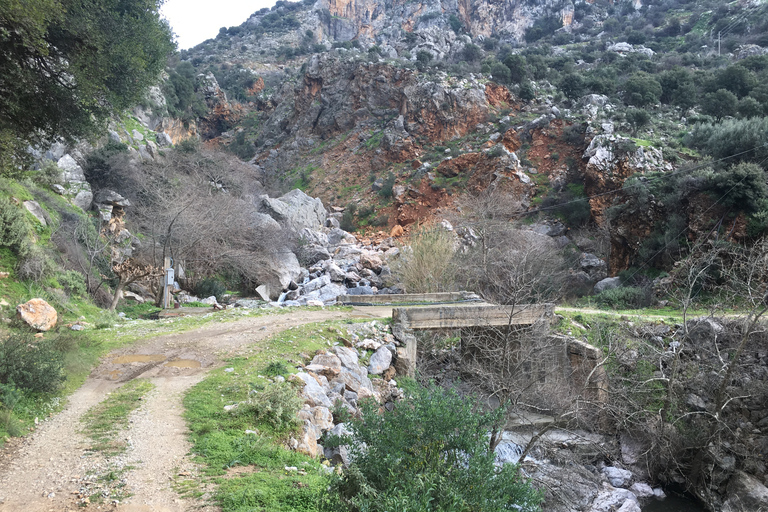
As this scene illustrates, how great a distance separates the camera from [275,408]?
→ 531 centimetres

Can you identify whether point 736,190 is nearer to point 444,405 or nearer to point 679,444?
point 679,444

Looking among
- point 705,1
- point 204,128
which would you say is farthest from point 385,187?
point 705,1

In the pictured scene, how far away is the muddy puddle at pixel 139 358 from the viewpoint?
23.9 ft

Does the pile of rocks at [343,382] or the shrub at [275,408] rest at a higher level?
the shrub at [275,408]

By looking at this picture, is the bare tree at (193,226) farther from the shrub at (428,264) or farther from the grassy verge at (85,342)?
the shrub at (428,264)

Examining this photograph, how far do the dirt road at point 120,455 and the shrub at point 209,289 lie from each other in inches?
403

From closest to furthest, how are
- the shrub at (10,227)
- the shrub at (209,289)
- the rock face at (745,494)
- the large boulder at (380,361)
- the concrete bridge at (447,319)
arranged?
the rock face at (745,494) → the large boulder at (380,361) → the shrub at (10,227) → the concrete bridge at (447,319) → the shrub at (209,289)

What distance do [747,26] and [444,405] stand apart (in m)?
58.9

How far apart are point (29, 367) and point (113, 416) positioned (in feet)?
4.22

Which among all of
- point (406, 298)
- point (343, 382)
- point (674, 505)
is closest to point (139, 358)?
point (343, 382)

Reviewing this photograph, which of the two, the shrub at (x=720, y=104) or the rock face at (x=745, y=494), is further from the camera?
→ the shrub at (x=720, y=104)

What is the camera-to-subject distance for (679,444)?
9023 millimetres

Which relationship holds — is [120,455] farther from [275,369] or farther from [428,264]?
[428,264]

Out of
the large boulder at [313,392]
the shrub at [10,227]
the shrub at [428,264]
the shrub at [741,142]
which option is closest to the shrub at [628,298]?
the shrub at [428,264]
